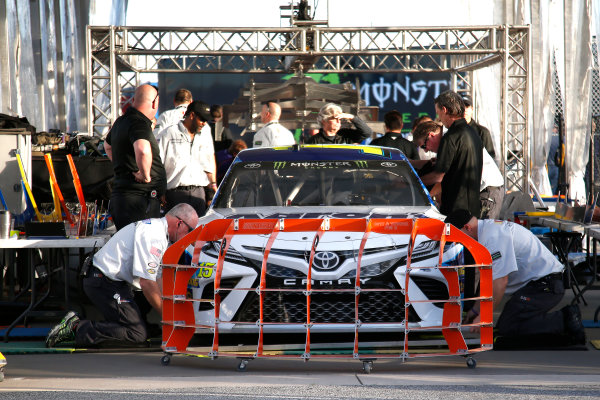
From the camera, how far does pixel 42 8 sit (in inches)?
658

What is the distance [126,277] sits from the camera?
6215mm

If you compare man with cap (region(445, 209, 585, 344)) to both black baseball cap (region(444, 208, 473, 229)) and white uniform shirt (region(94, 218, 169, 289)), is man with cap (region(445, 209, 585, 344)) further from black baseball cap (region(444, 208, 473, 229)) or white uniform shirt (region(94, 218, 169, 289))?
white uniform shirt (region(94, 218, 169, 289))

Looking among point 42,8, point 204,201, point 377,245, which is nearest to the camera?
point 377,245

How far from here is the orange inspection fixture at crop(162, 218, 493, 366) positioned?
525 centimetres

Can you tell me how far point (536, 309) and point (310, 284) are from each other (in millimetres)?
1876

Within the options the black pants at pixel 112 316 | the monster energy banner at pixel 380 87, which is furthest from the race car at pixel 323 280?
the monster energy banner at pixel 380 87

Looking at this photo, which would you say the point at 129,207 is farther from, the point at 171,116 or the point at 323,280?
the point at 171,116

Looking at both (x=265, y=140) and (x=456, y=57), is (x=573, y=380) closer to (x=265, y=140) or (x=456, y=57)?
(x=265, y=140)

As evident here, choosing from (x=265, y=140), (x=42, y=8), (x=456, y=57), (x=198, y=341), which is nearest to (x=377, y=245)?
(x=198, y=341)

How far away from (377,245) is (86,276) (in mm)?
2283

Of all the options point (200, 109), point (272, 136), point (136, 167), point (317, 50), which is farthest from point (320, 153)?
point (317, 50)

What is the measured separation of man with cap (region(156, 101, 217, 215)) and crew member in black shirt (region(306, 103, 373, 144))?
1463 millimetres

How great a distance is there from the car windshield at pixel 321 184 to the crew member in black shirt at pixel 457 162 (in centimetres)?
76

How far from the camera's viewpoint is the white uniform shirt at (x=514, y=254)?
606 centimetres
